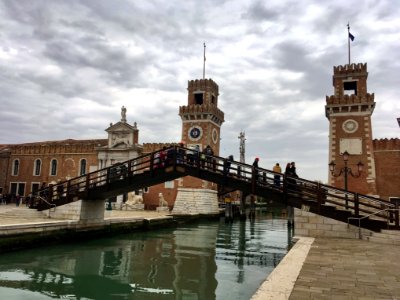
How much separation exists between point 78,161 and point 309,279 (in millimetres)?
38149

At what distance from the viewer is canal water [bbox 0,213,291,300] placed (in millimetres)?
8484

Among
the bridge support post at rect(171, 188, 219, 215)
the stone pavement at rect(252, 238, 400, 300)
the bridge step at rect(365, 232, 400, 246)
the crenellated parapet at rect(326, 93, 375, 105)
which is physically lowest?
the stone pavement at rect(252, 238, 400, 300)

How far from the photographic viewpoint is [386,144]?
30.2m

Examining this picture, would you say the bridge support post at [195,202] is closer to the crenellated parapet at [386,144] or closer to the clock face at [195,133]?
the clock face at [195,133]

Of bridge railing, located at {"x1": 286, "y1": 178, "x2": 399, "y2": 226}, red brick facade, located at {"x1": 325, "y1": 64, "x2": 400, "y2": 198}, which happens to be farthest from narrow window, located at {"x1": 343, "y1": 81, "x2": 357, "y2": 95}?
bridge railing, located at {"x1": 286, "y1": 178, "x2": 399, "y2": 226}

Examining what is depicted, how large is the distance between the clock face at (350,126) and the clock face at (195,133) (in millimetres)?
13655

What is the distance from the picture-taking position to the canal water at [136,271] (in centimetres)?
848

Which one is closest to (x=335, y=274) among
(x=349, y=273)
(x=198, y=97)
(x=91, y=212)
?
(x=349, y=273)

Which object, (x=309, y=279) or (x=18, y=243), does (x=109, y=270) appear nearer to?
(x=18, y=243)

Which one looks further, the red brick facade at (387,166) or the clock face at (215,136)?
the clock face at (215,136)

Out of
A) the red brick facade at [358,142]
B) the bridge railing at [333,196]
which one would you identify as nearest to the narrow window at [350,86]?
the red brick facade at [358,142]

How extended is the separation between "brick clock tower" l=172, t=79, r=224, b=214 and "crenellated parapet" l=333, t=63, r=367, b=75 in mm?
12163

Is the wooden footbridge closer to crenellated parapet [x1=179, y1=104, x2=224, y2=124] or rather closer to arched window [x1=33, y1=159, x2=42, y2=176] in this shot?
crenellated parapet [x1=179, y1=104, x2=224, y2=124]

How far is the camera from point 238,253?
15.2 meters
